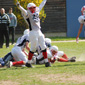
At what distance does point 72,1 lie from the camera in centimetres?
→ 2978

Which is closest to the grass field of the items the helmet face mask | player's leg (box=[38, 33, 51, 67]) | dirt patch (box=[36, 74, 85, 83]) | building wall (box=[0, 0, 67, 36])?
dirt patch (box=[36, 74, 85, 83])

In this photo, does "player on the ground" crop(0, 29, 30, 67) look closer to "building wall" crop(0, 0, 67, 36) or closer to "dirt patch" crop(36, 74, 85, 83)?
"dirt patch" crop(36, 74, 85, 83)

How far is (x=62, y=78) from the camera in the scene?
8945 mm

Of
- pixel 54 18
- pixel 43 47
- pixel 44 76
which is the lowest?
pixel 54 18

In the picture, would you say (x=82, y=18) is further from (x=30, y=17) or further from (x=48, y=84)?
(x=48, y=84)

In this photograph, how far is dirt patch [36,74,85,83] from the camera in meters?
8.59

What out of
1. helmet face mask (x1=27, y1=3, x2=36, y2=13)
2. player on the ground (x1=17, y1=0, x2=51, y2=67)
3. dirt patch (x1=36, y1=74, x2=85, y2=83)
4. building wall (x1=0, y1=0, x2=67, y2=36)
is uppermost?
helmet face mask (x1=27, y1=3, x2=36, y2=13)

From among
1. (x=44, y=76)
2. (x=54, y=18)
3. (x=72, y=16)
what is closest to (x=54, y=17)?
(x=54, y=18)

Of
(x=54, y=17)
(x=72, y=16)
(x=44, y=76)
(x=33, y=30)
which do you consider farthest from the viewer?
(x=72, y=16)

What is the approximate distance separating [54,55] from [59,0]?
17.5 m

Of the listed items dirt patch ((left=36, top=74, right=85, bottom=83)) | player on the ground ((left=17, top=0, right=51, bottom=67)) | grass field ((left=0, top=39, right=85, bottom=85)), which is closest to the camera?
grass field ((left=0, top=39, right=85, bottom=85))

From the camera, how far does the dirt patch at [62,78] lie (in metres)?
8.59

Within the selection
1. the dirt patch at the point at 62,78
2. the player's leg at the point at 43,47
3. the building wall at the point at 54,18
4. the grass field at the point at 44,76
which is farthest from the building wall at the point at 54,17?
the dirt patch at the point at 62,78

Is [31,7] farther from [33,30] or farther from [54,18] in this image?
[54,18]
